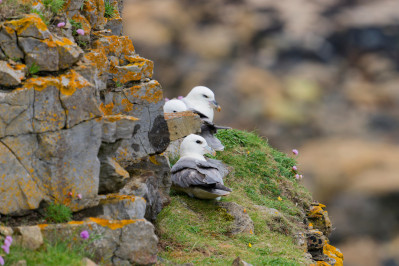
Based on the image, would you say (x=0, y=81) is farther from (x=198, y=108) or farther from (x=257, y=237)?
(x=198, y=108)

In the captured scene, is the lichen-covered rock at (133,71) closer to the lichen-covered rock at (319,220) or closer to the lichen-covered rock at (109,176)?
the lichen-covered rock at (109,176)

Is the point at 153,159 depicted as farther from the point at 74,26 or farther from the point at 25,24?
the point at 25,24

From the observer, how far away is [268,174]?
387 inches

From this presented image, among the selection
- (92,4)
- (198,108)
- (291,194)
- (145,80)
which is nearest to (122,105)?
(145,80)

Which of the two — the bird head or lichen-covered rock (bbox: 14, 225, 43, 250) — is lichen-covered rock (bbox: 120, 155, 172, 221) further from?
the bird head

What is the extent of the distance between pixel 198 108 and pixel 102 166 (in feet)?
16.5

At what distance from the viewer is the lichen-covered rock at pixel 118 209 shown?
5.01 m

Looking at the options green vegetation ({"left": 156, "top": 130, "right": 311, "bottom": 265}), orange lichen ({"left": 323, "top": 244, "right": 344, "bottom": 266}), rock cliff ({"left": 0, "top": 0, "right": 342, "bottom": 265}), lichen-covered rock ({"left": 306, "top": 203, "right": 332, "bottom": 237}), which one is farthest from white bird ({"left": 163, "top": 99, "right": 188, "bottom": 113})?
rock cliff ({"left": 0, "top": 0, "right": 342, "bottom": 265})

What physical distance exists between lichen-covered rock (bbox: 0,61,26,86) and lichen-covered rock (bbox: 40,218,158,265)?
4.13ft

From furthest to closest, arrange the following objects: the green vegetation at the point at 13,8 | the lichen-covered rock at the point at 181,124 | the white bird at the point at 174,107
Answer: the white bird at the point at 174,107 → the lichen-covered rock at the point at 181,124 → the green vegetation at the point at 13,8

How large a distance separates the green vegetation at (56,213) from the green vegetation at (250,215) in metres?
1.65

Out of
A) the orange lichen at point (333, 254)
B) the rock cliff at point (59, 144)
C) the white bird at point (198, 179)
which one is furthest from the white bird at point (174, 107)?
the rock cliff at point (59, 144)

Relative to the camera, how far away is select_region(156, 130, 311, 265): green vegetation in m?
6.51

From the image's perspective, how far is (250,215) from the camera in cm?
800
